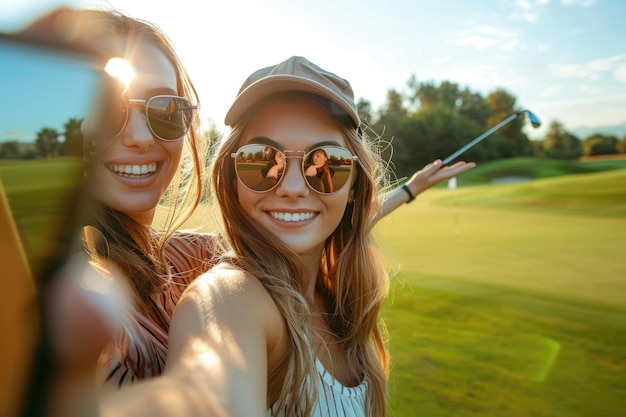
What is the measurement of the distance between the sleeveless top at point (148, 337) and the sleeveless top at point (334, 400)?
1.18ft

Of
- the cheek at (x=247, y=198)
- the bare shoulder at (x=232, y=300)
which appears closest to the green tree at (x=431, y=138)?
Answer: the cheek at (x=247, y=198)

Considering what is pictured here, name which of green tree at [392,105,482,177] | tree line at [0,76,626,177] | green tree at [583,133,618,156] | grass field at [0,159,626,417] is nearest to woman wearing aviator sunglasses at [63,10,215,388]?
grass field at [0,159,626,417]

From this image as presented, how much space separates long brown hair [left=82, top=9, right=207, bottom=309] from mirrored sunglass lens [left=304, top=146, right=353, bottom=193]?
580 mm

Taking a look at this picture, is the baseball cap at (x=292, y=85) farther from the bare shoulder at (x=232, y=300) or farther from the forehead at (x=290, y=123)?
the bare shoulder at (x=232, y=300)

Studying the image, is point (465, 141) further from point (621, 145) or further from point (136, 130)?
point (136, 130)

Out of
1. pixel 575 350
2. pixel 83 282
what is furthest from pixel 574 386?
pixel 83 282

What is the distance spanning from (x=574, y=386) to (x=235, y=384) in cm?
296

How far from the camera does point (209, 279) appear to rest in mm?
1182

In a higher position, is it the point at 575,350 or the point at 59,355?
the point at 59,355

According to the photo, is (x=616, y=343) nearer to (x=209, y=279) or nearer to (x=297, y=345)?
(x=297, y=345)

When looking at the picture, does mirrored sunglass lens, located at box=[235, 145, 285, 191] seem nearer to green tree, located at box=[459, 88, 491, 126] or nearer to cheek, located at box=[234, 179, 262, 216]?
cheek, located at box=[234, 179, 262, 216]

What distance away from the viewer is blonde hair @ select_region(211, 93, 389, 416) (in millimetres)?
1340

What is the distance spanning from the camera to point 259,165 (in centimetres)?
150

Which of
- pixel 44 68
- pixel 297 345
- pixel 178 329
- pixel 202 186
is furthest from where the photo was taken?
pixel 202 186
